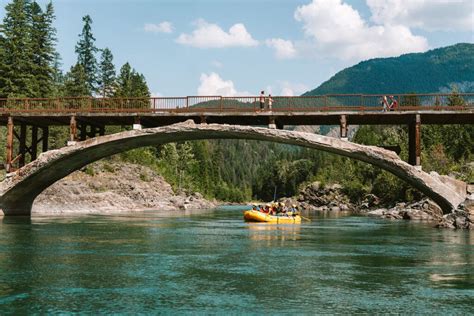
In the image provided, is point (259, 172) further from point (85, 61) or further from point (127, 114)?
point (127, 114)

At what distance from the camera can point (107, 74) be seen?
10906 cm

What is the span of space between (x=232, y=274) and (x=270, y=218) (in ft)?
94.9

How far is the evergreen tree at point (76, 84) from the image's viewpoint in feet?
296

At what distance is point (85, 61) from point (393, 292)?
3857 inches

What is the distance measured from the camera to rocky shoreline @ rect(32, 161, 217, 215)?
60719 mm

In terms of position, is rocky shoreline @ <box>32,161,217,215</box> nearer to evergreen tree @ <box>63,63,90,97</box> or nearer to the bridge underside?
the bridge underside

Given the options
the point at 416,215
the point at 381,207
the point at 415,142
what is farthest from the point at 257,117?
the point at 381,207

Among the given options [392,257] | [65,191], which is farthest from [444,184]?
[65,191]

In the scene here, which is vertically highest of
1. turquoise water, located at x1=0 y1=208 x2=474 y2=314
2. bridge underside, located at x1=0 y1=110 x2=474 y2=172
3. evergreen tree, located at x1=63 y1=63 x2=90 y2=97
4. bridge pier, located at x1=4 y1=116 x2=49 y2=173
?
evergreen tree, located at x1=63 y1=63 x2=90 y2=97

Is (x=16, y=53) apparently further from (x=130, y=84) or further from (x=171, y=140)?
(x=171, y=140)

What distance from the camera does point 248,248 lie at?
28.1 m

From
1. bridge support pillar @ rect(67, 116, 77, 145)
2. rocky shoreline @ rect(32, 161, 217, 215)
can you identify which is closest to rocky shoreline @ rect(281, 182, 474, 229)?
rocky shoreline @ rect(32, 161, 217, 215)

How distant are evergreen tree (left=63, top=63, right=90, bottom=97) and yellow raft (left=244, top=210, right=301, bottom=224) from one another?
5023cm

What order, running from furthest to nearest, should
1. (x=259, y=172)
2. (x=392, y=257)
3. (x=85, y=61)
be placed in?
(x=259, y=172) → (x=85, y=61) → (x=392, y=257)
